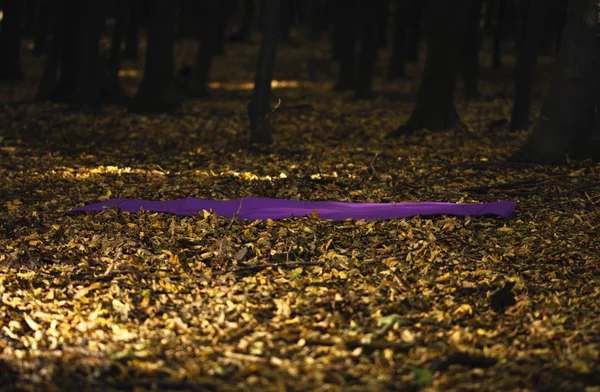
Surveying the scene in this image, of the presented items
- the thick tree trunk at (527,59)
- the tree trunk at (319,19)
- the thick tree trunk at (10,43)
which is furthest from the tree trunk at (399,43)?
the tree trunk at (319,19)

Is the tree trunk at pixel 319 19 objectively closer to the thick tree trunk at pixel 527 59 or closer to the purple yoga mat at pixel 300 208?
the thick tree trunk at pixel 527 59

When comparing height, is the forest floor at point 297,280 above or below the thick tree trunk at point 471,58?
below

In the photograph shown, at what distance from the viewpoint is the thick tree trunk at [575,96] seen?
34.5 ft

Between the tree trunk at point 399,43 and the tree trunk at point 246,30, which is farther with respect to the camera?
the tree trunk at point 246,30

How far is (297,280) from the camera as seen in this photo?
6559 mm

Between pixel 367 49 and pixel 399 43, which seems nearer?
pixel 367 49

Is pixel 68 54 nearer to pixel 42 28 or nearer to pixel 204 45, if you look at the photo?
pixel 204 45

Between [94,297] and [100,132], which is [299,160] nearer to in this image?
[100,132]

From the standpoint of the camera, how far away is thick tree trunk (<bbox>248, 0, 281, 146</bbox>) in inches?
510

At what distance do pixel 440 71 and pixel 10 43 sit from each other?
15.3 metres

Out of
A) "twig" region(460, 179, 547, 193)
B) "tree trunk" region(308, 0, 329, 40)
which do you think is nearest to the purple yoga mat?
"twig" region(460, 179, 547, 193)

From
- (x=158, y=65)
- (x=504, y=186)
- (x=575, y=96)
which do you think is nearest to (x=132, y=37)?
(x=158, y=65)

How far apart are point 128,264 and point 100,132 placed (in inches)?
338

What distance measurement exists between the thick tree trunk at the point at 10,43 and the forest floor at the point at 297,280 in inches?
536
